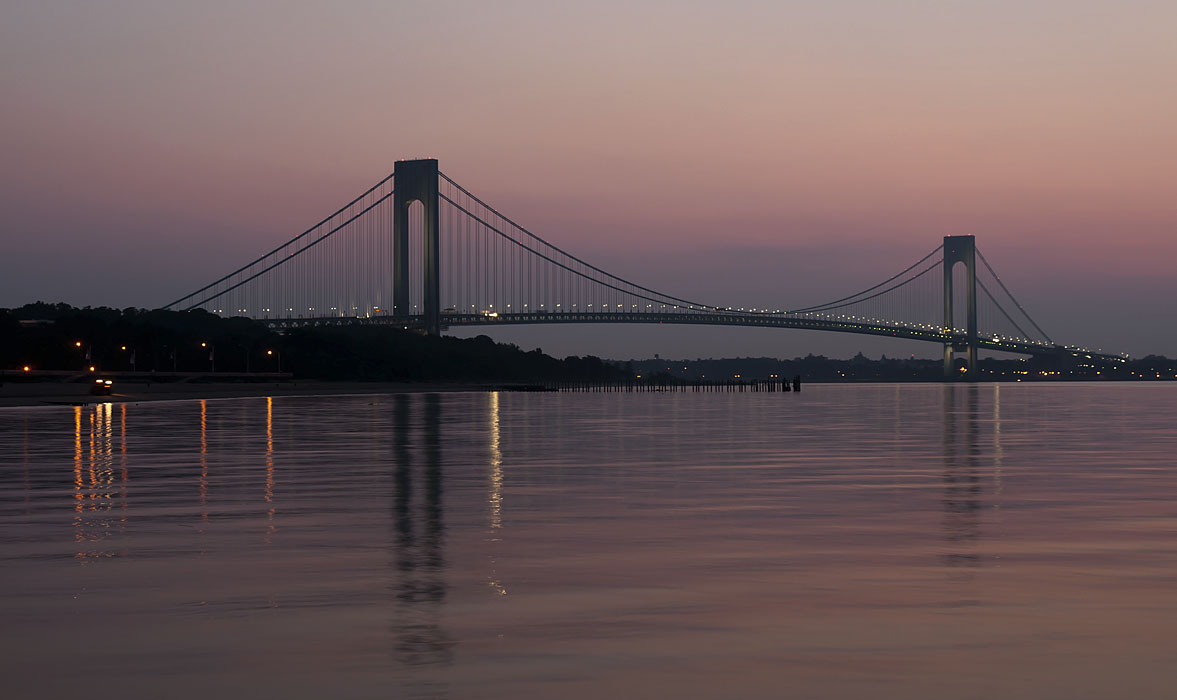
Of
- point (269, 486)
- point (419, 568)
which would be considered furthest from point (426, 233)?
point (419, 568)

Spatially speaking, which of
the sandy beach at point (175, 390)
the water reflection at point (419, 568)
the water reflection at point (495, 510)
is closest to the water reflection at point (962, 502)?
the water reflection at point (495, 510)

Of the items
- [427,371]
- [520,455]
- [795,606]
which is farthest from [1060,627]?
[427,371]

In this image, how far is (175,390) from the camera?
125m

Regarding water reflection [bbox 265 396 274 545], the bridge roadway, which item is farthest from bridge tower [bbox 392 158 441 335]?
water reflection [bbox 265 396 274 545]

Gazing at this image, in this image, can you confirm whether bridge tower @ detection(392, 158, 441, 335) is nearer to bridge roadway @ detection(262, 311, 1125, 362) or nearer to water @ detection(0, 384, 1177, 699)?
bridge roadway @ detection(262, 311, 1125, 362)

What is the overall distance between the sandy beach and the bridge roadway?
7370mm

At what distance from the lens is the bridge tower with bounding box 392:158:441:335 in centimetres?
15809

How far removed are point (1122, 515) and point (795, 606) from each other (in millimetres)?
10233

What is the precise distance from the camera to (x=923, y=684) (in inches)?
349

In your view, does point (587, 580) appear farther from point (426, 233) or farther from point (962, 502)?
point (426, 233)

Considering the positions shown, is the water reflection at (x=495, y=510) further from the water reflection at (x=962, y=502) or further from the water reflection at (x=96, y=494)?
the water reflection at (x=962, y=502)

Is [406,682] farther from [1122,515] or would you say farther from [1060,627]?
[1122,515]

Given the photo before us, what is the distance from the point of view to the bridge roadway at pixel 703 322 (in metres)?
157

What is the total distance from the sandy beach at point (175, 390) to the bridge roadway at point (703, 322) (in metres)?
7.37
